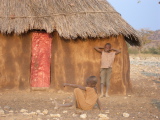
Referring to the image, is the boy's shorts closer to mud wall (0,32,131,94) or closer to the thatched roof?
mud wall (0,32,131,94)

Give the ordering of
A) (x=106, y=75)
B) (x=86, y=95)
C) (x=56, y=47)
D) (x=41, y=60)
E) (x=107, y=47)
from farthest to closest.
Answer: (x=41, y=60)
(x=56, y=47)
(x=106, y=75)
(x=107, y=47)
(x=86, y=95)

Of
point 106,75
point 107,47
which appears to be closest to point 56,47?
point 107,47

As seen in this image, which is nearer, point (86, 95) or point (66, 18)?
point (86, 95)

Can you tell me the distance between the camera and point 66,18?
786cm

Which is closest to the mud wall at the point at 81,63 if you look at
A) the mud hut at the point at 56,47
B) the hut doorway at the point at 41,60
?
the mud hut at the point at 56,47

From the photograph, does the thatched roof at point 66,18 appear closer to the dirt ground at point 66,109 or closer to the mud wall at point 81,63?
the mud wall at point 81,63

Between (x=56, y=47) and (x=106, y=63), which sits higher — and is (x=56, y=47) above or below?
above

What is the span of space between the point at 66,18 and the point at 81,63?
4.06ft

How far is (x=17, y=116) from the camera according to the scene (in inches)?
193

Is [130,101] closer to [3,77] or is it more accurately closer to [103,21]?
[103,21]

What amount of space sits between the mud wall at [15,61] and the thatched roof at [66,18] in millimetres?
429

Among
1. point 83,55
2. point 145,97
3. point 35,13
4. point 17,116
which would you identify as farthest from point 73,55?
point 17,116

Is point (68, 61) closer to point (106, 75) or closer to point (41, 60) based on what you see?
point (41, 60)

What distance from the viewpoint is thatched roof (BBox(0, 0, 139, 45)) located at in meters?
7.51
